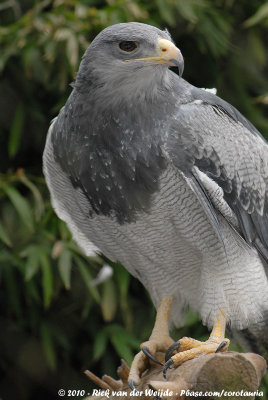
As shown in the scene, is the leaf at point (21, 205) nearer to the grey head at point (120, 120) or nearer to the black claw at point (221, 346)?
the grey head at point (120, 120)

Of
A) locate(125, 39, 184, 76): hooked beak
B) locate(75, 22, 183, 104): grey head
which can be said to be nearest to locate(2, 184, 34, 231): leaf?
locate(75, 22, 183, 104): grey head

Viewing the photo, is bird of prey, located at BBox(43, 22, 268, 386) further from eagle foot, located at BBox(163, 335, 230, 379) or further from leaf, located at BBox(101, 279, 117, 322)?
leaf, located at BBox(101, 279, 117, 322)

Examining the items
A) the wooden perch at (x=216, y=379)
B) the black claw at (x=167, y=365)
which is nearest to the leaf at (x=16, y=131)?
the black claw at (x=167, y=365)

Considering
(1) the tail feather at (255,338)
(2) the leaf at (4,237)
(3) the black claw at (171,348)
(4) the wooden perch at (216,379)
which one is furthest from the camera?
(2) the leaf at (4,237)

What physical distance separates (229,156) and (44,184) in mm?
1832

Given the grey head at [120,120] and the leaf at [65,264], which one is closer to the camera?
the grey head at [120,120]

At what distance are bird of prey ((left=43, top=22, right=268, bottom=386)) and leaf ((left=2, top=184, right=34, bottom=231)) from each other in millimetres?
Result: 1032

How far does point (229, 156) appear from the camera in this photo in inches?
123

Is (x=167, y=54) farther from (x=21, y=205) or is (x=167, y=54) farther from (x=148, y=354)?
(x=21, y=205)

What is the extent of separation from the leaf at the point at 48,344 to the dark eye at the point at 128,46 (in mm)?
2311

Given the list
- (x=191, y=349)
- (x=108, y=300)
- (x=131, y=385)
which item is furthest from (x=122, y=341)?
(x=191, y=349)

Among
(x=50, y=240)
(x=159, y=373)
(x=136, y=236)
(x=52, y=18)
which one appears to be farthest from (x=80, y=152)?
(x=52, y=18)

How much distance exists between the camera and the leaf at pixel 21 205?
14.2 feet

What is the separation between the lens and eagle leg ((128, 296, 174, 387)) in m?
3.25
